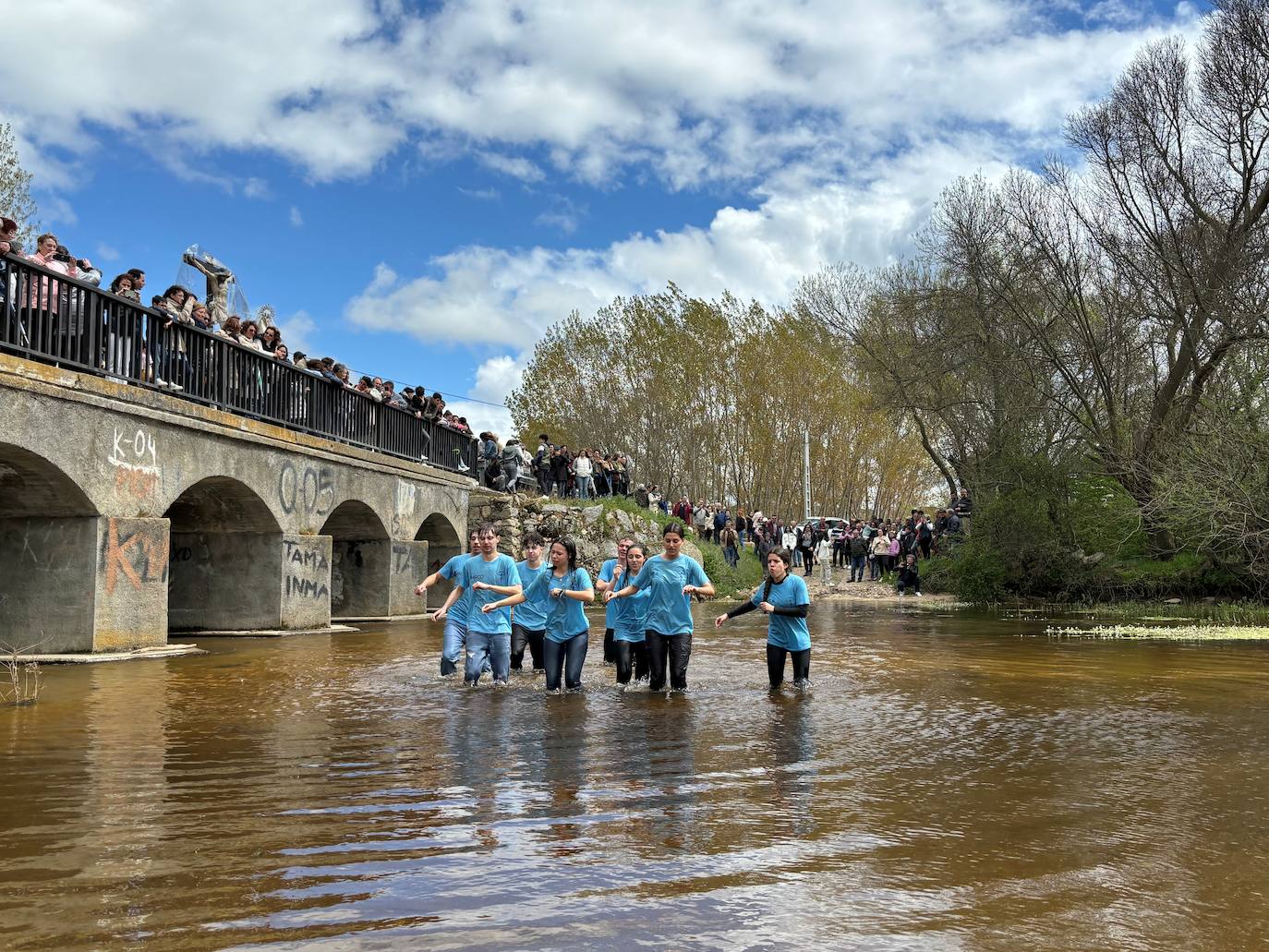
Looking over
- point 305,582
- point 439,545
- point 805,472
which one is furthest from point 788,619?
point 805,472

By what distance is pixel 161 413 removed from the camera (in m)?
14.3

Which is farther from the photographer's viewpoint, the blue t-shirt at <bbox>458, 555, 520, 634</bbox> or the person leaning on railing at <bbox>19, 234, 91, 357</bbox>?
the person leaning on railing at <bbox>19, 234, 91, 357</bbox>

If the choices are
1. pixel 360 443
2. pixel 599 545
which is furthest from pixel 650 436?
pixel 360 443

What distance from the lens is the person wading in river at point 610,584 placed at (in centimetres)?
Answer: 1214

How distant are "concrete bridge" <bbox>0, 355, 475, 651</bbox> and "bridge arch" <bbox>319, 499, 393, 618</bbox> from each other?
0.55 ft

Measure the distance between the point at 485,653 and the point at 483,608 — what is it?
1.75 ft

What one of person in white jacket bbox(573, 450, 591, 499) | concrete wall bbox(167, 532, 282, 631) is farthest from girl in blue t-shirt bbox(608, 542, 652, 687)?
person in white jacket bbox(573, 450, 591, 499)

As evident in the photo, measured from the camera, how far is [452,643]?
11734 mm

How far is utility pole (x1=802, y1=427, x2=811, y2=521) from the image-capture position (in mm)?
52156

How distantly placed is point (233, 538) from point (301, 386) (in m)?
2.74

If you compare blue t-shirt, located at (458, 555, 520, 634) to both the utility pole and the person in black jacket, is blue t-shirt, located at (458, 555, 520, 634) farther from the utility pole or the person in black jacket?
the utility pole

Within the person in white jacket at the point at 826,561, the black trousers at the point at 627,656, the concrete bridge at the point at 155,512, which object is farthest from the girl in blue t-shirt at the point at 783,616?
the person in white jacket at the point at 826,561

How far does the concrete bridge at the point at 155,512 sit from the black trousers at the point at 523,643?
15.9 feet

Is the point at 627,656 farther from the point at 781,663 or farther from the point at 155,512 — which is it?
the point at 155,512
